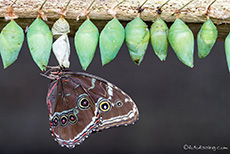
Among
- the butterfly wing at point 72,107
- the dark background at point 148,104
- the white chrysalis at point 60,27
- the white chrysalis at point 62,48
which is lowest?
the dark background at point 148,104

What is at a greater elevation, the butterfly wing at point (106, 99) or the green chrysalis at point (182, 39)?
the green chrysalis at point (182, 39)

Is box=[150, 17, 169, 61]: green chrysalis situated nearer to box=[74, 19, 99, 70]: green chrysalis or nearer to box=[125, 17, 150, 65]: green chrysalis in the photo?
box=[125, 17, 150, 65]: green chrysalis

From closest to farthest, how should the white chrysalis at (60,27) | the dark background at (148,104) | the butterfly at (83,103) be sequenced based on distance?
1. the white chrysalis at (60,27)
2. the butterfly at (83,103)
3. the dark background at (148,104)

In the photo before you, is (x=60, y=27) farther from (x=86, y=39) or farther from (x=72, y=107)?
(x=72, y=107)

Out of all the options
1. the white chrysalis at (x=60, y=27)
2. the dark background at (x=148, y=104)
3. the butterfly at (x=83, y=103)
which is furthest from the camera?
the dark background at (x=148, y=104)

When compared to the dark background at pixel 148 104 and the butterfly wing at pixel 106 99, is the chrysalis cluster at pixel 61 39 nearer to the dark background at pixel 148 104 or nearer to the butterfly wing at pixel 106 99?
the butterfly wing at pixel 106 99

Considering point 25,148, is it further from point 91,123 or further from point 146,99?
point 91,123

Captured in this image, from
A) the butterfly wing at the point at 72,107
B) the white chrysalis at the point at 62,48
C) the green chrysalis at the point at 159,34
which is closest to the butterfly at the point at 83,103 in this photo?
the butterfly wing at the point at 72,107
